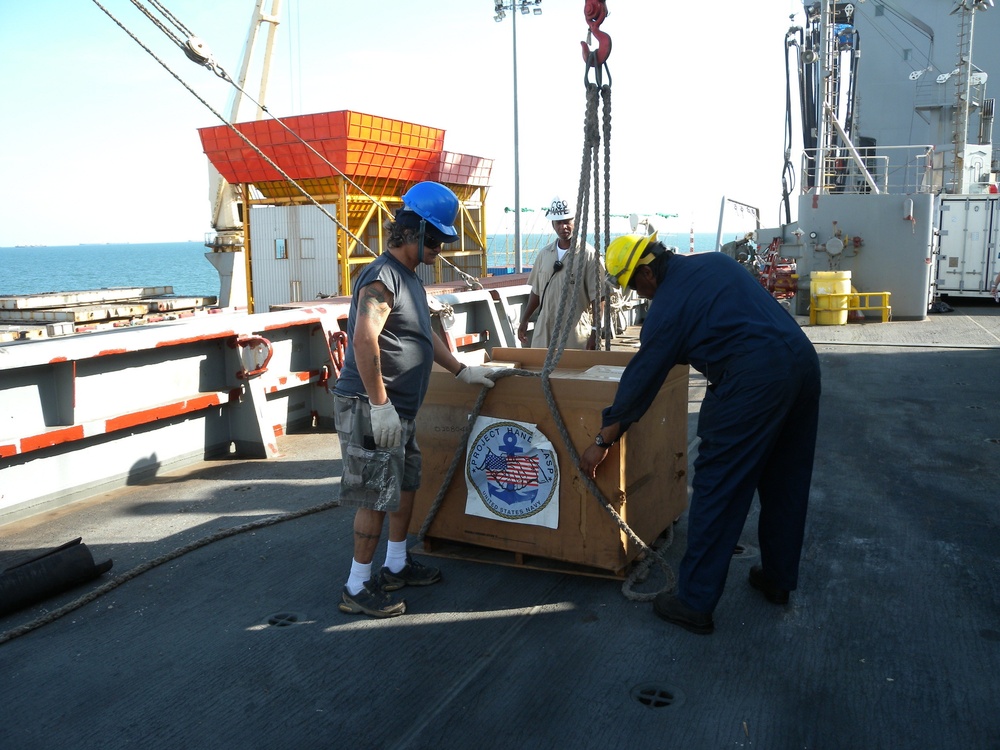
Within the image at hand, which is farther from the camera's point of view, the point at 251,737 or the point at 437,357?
the point at 437,357

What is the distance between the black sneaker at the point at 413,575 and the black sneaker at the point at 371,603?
181 mm

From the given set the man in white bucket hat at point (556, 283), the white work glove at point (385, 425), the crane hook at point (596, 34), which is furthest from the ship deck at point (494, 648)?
the crane hook at point (596, 34)

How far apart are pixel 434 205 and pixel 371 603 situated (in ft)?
6.13

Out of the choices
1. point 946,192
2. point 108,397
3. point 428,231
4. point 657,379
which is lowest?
point 108,397

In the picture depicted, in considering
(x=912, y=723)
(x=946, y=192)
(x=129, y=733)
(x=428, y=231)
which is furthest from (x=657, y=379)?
(x=946, y=192)

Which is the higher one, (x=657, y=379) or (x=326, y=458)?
(x=657, y=379)

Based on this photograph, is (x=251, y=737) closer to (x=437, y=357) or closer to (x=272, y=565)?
(x=272, y=565)

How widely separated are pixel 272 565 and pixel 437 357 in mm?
1449

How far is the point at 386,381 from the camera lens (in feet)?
12.2

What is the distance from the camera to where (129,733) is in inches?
112

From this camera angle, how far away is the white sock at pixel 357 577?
3.77m

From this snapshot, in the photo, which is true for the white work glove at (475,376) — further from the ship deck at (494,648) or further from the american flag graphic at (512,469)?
the ship deck at (494,648)

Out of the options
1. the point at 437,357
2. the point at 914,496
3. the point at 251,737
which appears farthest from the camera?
the point at 914,496

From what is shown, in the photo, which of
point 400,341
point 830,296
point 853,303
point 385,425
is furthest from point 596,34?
point 853,303
